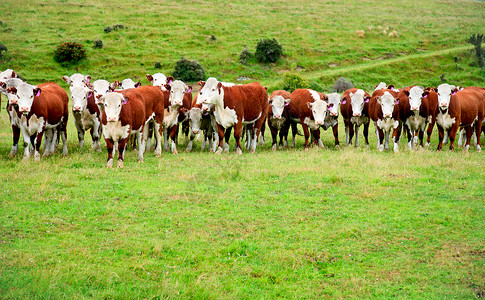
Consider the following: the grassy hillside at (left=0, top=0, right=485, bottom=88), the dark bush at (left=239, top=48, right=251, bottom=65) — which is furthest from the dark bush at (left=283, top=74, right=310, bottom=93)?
the dark bush at (left=239, top=48, right=251, bottom=65)

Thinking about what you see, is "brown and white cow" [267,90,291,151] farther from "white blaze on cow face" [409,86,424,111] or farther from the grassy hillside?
the grassy hillside

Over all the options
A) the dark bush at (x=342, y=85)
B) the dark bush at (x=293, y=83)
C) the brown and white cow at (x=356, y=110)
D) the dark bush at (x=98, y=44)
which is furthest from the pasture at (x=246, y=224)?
the dark bush at (x=98, y=44)

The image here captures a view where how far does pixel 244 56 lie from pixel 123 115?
34.5 meters

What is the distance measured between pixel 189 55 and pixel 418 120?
32840 millimetres

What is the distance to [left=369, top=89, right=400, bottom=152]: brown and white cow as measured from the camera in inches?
631

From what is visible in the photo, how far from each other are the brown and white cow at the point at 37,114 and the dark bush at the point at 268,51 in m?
33.8

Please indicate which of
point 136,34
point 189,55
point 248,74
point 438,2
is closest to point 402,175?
point 248,74

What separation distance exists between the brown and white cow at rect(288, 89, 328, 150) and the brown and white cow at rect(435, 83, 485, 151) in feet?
13.1

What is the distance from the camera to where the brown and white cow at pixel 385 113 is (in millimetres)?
16016

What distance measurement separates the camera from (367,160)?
1387 cm

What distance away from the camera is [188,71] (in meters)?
40.2

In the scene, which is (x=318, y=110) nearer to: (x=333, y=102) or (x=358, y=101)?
(x=333, y=102)

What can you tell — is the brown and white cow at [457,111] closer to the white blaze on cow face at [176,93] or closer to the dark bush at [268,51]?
the white blaze on cow face at [176,93]

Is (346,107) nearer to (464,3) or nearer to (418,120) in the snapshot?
(418,120)
